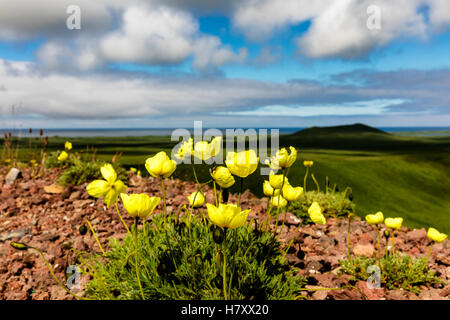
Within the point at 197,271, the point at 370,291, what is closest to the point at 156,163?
the point at 197,271

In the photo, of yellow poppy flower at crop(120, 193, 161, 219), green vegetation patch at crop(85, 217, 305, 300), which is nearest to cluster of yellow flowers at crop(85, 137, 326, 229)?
yellow poppy flower at crop(120, 193, 161, 219)

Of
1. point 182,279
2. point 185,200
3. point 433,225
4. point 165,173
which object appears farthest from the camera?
point 433,225

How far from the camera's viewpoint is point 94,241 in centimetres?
359

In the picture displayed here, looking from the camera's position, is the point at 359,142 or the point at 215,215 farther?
the point at 359,142

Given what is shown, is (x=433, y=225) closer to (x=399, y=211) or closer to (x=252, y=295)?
(x=399, y=211)

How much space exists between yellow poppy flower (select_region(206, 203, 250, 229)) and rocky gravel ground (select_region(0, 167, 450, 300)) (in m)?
1.30

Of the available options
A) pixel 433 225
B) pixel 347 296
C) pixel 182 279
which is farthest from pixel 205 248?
pixel 433 225

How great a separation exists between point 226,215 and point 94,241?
2545 mm

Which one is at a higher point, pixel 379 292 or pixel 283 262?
pixel 283 262

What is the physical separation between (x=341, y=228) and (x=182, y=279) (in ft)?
9.40

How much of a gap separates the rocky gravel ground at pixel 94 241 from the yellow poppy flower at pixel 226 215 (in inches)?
51.0

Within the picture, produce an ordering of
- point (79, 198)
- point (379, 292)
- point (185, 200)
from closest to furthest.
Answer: point (379, 292) < point (185, 200) < point (79, 198)

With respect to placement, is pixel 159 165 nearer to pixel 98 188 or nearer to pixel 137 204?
pixel 137 204
